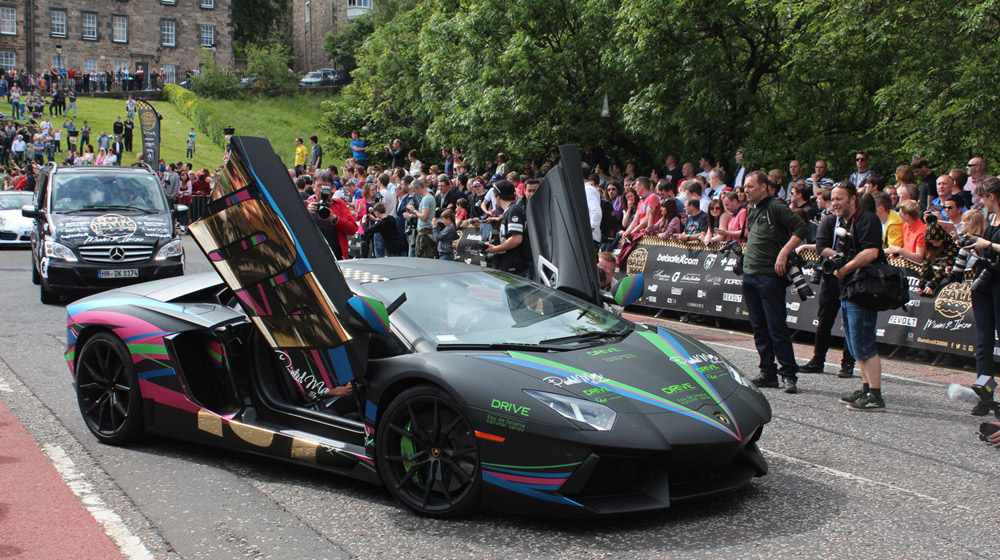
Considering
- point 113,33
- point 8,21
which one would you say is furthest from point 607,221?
point 113,33

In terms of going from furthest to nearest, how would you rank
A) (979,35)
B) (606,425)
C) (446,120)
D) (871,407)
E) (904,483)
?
(446,120)
(979,35)
(871,407)
(904,483)
(606,425)

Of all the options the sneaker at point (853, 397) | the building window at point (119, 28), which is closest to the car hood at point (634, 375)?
the sneaker at point (853, 397)

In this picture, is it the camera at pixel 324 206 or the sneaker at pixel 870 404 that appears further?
the camera at pixel 324 206

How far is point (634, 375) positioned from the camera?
178 inches

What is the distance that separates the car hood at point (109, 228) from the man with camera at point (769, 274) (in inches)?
338

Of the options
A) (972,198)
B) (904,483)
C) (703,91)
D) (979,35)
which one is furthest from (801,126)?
(904,483)

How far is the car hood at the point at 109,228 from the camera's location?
40.6ft

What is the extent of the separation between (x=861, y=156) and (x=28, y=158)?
3918cm

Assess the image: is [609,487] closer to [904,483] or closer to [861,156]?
[904,483]

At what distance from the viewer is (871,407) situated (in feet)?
22.7

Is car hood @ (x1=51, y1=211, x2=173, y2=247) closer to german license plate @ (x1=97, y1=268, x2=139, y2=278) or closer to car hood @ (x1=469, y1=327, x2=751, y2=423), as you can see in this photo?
german license plate @ (x1=97, y1=268, x2=139, y2=278)

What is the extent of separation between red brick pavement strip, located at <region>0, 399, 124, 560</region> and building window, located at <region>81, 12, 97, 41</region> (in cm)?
7437

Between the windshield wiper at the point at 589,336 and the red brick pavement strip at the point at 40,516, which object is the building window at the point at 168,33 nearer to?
the red brick pavement strip at the point at 40,516

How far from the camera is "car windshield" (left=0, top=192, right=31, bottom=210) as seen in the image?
74.4 feet
